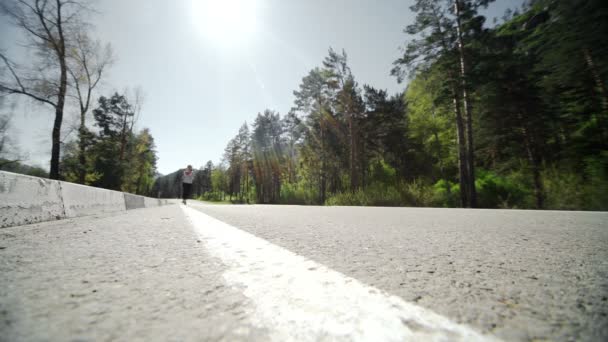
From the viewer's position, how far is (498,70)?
481 inches

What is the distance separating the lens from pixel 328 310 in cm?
60

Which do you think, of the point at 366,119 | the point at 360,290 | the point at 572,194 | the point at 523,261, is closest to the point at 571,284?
the point at 523,261

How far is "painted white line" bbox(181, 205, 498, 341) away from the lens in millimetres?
483

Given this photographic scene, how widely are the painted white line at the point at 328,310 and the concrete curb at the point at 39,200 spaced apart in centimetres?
307

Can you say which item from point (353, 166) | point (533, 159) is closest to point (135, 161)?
point (353, 166)

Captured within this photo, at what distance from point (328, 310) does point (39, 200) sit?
402 centimetres

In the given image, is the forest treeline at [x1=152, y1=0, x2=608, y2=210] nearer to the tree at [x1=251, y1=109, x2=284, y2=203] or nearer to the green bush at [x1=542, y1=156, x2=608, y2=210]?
the green bush at [x1=542, y1=156, x2=608, y2=210]

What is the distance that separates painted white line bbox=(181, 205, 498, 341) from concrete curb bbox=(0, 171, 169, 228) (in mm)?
3072

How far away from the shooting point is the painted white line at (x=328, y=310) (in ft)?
1.58

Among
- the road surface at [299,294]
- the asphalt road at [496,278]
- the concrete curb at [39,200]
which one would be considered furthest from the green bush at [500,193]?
the concrete curb at [39,200]

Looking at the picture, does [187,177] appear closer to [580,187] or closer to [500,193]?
[500,193]

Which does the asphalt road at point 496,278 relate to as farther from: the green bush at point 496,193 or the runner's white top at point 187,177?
the runner's white top at point 187,177

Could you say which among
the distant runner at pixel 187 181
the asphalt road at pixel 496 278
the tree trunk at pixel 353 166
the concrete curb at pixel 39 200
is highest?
the tree trunk at pixel 353 166

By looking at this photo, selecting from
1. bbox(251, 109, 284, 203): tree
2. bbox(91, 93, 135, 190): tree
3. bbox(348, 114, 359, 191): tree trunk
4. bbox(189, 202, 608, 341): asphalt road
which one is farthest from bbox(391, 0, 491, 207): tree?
bbox(251, 109, 284, 203): tree
